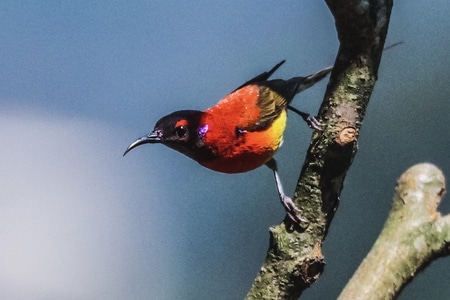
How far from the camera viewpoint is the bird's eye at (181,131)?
2532mm

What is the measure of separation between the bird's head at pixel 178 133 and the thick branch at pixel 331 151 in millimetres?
743

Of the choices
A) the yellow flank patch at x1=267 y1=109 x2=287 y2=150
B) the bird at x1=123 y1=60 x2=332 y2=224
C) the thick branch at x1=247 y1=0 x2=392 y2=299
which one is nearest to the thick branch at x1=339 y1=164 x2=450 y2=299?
the thick branch at x1=247 y1=0 x2=392 y2=299

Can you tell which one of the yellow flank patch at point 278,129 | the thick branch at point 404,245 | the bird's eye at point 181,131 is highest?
the bird's eye at point 181,131

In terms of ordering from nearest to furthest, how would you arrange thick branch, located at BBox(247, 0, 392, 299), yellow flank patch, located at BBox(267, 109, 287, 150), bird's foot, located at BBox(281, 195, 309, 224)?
thick branch, located at BBox(247, 0, 392, 299)
bird's foot, located at BBox(281, 195, 309, 224)
yellow flank patch, located at BBox(267, 109, 287, 150)

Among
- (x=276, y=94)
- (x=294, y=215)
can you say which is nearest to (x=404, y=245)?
(x=294, y=215)

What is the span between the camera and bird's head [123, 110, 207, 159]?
2482mm

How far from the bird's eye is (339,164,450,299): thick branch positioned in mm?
813

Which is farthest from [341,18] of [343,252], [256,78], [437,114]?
[437,114]

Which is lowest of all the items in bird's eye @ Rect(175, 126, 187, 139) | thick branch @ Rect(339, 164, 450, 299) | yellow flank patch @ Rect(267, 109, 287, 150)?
thick branch @ Rect(339, 164, 450, 299)

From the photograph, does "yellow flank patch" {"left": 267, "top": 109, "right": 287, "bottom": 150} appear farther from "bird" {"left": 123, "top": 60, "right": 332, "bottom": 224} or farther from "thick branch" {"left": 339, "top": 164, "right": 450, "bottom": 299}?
"thick branch" {"left": 339, "top": 164, "right": 450, "bottom": 299}

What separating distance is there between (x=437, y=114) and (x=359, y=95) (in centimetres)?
389

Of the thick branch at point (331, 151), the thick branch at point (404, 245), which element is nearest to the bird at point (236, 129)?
the thick branch at point (404, 245)

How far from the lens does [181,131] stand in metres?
2.55

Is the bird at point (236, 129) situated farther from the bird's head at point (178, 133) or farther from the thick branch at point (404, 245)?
the thick branch at point (404, 245)
